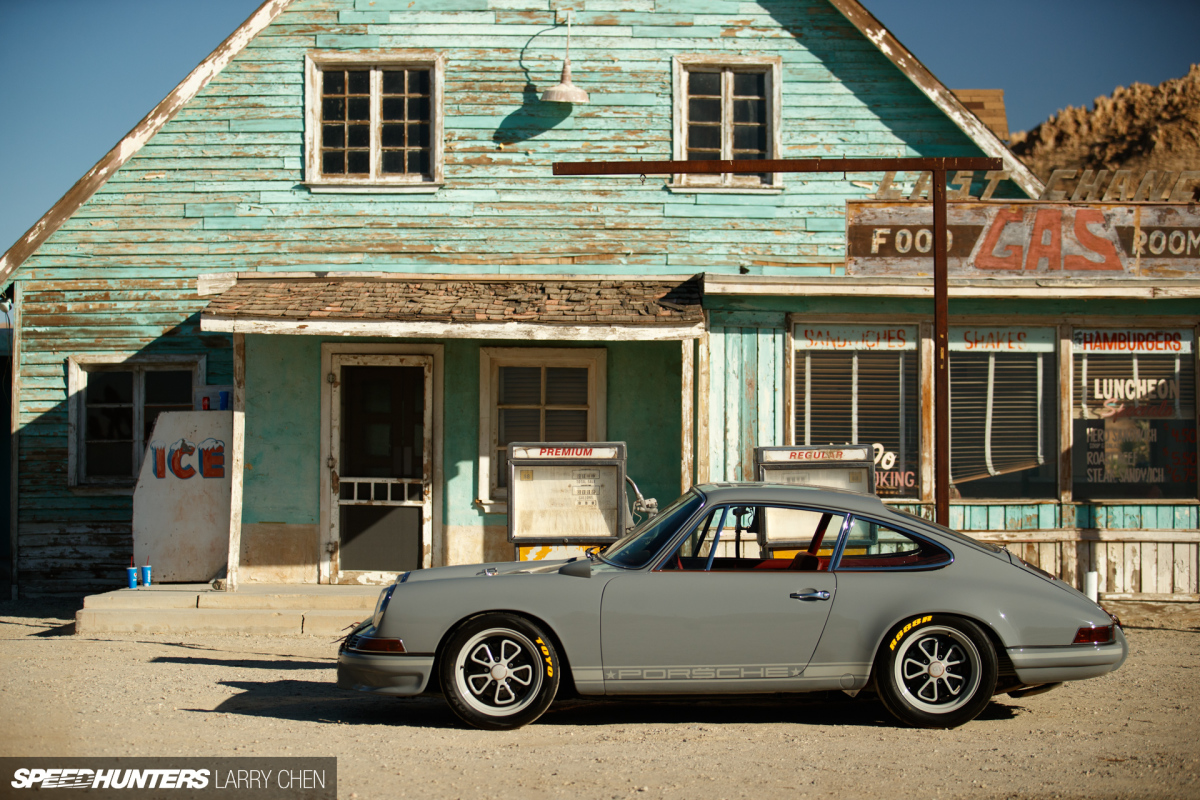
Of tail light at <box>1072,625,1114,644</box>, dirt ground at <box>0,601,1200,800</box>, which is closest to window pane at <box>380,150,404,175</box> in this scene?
dirt ground at <box>0,601,1200,800</box>

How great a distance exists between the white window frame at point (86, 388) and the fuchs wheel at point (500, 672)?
680 cm

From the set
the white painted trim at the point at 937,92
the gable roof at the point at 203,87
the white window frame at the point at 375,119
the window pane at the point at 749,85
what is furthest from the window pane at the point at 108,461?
the white painted trim at the point at 937,92

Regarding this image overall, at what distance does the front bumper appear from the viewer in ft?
17.7

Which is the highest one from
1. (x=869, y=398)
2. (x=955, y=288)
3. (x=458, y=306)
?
(x=955, y=288)

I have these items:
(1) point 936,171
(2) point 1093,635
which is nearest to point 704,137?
(1) point 936,171

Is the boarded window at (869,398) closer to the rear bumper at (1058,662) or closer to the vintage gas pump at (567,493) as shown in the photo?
the vintage gas pump at (567,493)

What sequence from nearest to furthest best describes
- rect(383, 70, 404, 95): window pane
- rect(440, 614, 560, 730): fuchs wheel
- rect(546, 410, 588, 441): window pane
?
rect(440, 614, 560, 730): fuchs wheel, rect(546, 410, 588, 441): window pane, rect(383, 70, 404, 95): window pane

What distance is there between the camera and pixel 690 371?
9.35 m

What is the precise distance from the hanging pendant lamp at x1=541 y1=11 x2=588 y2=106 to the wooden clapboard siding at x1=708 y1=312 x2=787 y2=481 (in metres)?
2.83

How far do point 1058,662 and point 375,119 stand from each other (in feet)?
28.2

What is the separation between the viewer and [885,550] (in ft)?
18.7

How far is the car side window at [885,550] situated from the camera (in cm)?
559

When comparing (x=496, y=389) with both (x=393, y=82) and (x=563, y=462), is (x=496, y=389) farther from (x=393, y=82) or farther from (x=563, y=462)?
(x=393, y=82)

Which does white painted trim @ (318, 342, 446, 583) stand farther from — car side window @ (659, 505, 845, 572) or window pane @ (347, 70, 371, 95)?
car side window @ (659, 505, 845, 572)
